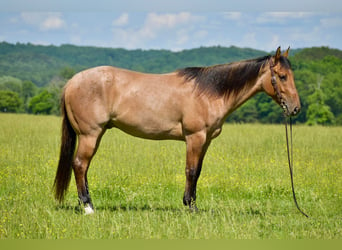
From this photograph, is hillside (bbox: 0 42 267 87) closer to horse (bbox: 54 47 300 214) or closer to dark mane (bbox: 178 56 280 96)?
horse (bbox: 54 47 300 214)

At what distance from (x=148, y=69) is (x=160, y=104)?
102440 mm

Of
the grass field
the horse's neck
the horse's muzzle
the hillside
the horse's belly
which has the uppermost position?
the hillside

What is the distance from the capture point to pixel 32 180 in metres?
8.06

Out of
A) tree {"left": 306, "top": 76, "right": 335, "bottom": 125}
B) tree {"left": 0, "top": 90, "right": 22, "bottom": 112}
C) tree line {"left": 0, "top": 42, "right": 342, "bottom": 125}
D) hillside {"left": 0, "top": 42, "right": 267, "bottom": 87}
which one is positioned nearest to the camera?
tree {"left": 306, "top": 76, "right": 335, "bottom": 125}

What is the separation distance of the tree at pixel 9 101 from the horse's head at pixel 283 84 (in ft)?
186

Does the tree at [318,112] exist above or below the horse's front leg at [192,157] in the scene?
below

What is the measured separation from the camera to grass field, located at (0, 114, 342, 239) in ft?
17.8

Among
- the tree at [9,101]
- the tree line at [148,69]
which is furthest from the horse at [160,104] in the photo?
the tree at [9,101]

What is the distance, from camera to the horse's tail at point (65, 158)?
6656 millimetres

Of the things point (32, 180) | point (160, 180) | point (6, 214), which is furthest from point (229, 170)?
point (6, 214)

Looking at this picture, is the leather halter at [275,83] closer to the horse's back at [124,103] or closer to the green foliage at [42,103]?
the horse's back at [124,103]

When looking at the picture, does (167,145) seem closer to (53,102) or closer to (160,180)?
(160,180)

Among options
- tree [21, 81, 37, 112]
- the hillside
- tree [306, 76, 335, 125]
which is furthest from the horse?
the hillside

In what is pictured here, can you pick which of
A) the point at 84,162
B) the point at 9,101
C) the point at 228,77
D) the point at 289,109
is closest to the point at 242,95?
the point at 228,77
